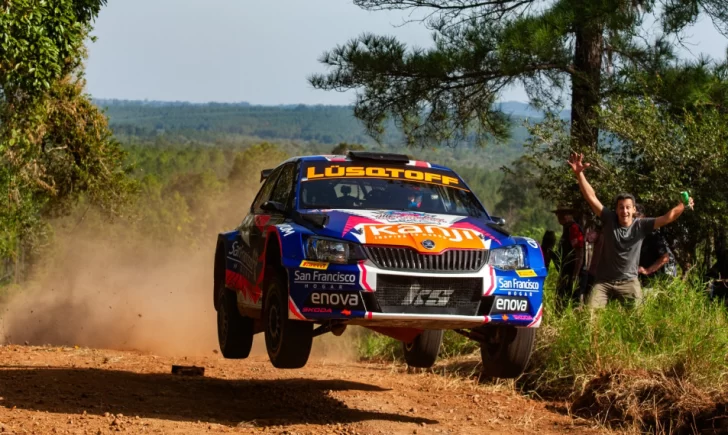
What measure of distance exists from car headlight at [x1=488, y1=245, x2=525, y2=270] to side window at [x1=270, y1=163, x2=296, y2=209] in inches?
70.5

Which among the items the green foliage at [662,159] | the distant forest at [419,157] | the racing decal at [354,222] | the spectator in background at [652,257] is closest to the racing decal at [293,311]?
the racing decal at [354,222]

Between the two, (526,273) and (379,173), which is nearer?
(526,273)

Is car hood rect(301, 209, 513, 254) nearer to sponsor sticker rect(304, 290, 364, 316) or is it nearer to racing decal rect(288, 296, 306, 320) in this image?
sponsor sticker rect(304, 290, 364, 316)

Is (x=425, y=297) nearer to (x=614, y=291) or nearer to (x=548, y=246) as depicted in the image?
(x=614, y=291)

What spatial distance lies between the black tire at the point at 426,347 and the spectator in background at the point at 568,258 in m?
2.65

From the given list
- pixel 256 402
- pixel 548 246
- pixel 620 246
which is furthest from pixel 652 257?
pixel 256 402

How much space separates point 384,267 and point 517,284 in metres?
1.03

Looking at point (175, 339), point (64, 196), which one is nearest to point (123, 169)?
point (64, 196)

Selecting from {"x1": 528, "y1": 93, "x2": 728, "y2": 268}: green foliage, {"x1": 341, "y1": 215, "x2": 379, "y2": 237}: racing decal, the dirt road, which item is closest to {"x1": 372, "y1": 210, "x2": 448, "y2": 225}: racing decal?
{"x1": 341, "y1": 215, "x2": 379, "y2": 237}: racing decal

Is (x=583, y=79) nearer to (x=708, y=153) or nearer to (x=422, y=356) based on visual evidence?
(x=708, y=153)

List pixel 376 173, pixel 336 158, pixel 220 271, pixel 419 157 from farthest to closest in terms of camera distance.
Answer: pixel 419 157
pixel 220 271
pixel 336 158
pixel 376 173

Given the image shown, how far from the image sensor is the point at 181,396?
33.3ft

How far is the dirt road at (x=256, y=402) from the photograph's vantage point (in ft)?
28.4

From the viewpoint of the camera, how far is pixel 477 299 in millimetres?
7879
